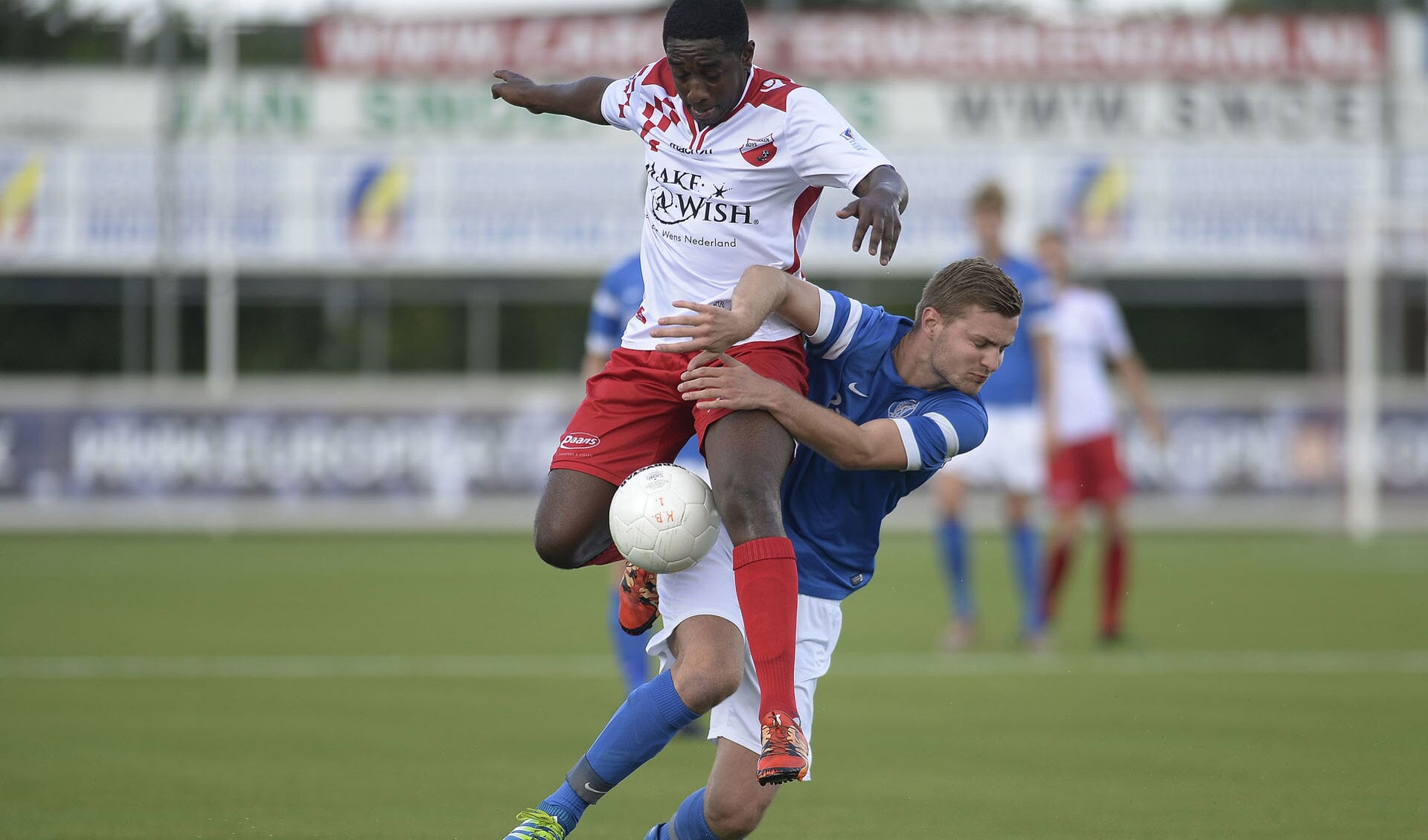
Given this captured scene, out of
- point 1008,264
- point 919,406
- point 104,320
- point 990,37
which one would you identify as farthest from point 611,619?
point 104,320

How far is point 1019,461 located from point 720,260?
5.45 m

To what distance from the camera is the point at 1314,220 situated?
22844 millimetres

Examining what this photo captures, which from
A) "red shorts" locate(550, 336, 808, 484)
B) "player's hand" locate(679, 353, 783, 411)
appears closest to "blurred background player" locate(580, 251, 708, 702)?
"red shorts" locate(550, 336, 808, 484)

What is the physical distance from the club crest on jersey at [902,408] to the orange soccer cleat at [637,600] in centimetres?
85

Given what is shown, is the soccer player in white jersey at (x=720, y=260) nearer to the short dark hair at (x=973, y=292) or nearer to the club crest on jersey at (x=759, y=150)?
the club crest on jersey at (x=759, y=150)

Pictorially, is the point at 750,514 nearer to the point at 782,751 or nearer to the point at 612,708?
the point at 782,751

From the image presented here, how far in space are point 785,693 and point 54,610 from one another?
29.0 feet

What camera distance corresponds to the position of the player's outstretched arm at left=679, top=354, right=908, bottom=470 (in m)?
4.82

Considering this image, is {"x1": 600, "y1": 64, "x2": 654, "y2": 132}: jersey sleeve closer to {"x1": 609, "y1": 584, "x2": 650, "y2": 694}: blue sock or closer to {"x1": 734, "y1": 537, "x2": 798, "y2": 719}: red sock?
{"x1": 734, "y1": 537, "x2": 798, "y2": 719}: red sock

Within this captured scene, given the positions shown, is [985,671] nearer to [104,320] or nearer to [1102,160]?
[1102,160]

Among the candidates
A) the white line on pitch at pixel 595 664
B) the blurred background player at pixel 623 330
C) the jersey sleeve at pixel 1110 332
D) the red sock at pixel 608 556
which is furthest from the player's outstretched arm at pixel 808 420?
the jersey sleeve at pixel 1110 332

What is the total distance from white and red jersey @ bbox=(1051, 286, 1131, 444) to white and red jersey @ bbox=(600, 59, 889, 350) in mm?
6071

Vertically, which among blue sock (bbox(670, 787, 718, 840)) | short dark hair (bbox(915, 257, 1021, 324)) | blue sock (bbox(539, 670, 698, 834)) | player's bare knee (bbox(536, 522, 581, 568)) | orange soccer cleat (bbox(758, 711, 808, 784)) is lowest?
blue sock (bbox(670, 787, 718, 840))

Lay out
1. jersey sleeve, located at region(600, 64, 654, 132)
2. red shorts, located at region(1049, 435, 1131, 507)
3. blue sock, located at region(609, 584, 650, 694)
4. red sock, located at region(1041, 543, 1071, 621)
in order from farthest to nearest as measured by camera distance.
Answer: red shorts, located at region(1049, 435, 1131, 507) → red sock, located at region(1041, 543, 1071, 621) → blue sock, located at region(609, 584, 650, 694) → jersey sleeve, located at region(600, 64, 654, 132)
